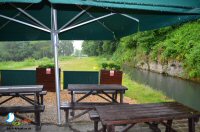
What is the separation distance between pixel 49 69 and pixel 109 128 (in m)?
6.41

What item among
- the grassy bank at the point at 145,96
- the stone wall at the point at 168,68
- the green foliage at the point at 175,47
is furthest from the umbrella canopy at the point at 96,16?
the stone wall at the point at 168,68

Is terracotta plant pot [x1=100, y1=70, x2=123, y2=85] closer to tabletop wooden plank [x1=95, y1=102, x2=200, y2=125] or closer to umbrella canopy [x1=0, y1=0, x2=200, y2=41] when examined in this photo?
umbrella canopy [x1=0, y1=0, x2=200, y2=41]

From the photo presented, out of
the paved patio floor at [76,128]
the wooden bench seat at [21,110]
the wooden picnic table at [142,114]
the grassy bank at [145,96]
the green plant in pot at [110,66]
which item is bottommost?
the grassy bank at [145,96]

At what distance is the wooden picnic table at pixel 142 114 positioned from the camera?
10.7 ft

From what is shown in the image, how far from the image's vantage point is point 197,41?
15.7m

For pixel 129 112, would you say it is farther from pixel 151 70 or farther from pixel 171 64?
pixel 151 70

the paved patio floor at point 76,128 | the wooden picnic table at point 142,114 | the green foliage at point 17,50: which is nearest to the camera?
the wooden picnic table at point 142,114

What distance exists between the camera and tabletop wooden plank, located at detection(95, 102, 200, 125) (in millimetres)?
3290

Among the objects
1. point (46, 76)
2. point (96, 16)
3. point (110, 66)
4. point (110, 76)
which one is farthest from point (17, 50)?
point (96, 16)

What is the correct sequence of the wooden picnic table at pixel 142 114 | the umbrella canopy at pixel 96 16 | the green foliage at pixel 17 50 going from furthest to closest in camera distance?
the green foliage at pixel 17 50 < the umbrella canopy at pixel 96 16 < the wooden picnic table at pixel 142 114

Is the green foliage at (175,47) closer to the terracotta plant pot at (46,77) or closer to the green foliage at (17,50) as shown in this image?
the terracotta plant pot at (46,77)

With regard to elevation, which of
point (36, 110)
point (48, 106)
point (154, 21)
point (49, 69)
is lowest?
point (48, 106)

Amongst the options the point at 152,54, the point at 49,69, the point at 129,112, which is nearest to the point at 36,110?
the point at 129,112

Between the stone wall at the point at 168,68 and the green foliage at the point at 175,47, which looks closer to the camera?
the green foliage at the point at 175,47
